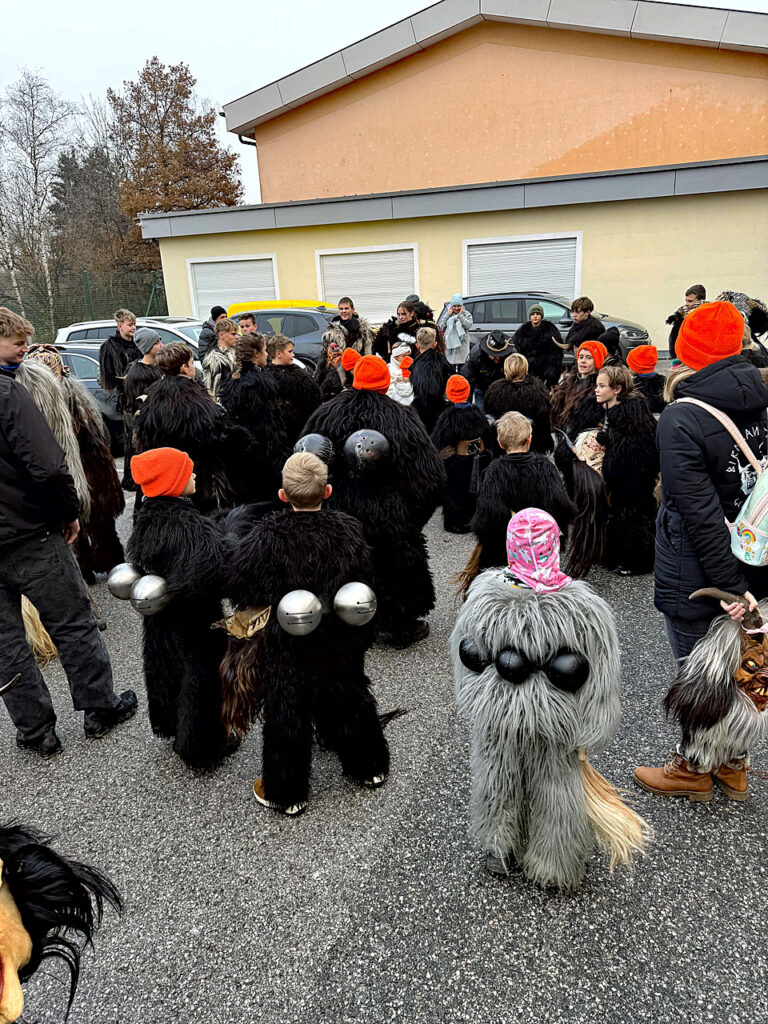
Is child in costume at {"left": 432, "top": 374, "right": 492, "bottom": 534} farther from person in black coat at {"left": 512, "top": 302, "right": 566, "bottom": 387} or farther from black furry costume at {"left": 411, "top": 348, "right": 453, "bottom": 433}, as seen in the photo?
person in black coat at {"left": 512, "top": 302, "right": 566, "bottom": 387}

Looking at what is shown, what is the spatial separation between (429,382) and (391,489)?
10.5 feet

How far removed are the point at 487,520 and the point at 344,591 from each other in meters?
1.78

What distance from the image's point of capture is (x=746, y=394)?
253cm

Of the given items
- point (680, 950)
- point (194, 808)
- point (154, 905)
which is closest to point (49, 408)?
point (194, 808)

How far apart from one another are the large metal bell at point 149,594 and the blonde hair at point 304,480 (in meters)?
0.71

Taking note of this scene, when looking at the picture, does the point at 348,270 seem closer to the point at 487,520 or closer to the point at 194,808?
the point at 487,520

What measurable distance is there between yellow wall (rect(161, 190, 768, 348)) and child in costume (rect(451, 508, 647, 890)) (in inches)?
624

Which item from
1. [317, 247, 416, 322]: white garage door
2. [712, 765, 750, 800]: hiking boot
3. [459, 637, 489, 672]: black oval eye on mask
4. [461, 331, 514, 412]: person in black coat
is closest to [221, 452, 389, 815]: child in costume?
[459, 637, 489, 672]: black oval eye on mask

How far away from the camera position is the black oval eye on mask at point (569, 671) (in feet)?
7.21

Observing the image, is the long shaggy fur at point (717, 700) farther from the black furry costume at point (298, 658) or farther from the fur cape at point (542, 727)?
the black furry costume at point (298, 658)

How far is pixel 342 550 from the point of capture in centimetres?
272

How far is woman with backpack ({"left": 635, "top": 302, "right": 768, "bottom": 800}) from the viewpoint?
2551mm

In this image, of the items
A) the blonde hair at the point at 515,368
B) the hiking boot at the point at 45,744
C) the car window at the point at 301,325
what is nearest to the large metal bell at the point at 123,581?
the hiking boot at the point at 45,744

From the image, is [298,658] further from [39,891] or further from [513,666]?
[39,891]
